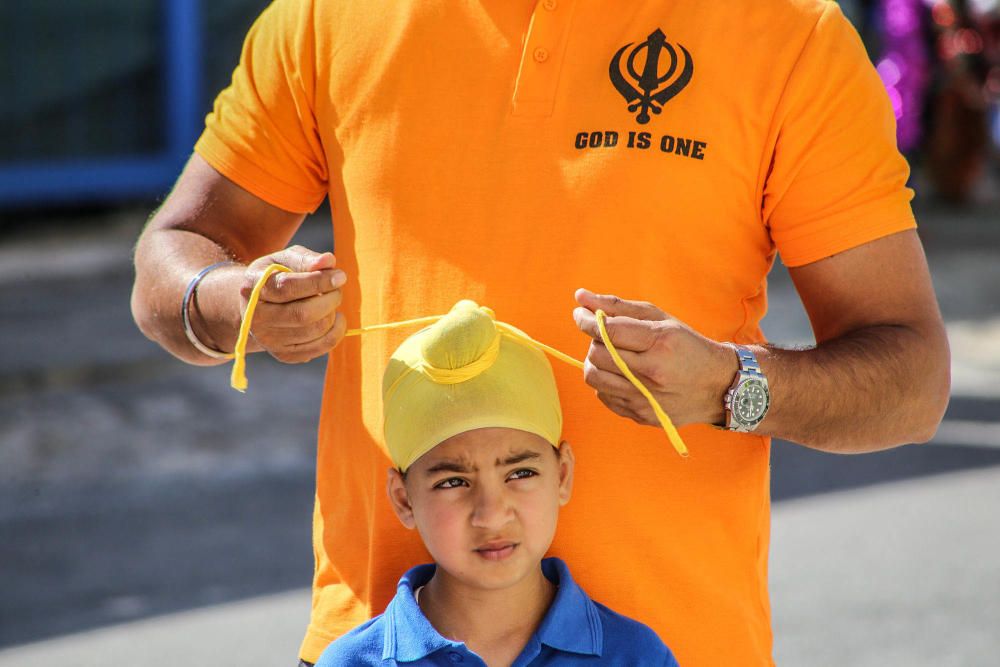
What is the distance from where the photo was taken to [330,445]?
2.46m

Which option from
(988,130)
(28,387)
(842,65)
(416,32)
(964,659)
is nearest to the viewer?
(842,65)

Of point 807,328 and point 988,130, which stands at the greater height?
point 988,130

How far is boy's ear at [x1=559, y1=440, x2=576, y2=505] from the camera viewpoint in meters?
2.25

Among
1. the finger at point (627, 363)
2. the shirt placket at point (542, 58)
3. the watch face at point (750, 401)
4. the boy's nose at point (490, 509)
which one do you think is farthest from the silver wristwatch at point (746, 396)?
the shirt placket at point (542, 58)

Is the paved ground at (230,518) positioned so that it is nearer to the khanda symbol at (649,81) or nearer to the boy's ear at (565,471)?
the boy's ear at (565,471)

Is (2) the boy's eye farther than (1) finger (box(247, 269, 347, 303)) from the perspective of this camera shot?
Yes

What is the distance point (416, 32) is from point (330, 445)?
2.29 feet

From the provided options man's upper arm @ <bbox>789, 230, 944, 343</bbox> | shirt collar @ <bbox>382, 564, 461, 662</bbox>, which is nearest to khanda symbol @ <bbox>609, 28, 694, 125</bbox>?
man's upper arm @ <bbox>789, 230, 944, 343</bbox>

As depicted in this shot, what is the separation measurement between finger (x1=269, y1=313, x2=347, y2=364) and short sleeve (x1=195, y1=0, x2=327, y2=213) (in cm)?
52

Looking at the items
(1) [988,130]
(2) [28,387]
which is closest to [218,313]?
(2) [28,387]

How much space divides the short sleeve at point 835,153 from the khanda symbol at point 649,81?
6.4 inches

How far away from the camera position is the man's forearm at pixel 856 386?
2.16 meters

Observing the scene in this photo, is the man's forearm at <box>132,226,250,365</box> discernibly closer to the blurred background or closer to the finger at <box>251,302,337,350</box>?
the finger at <box>251,302,337,350</box>

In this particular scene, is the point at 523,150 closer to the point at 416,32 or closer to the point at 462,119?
the point at 462,119
